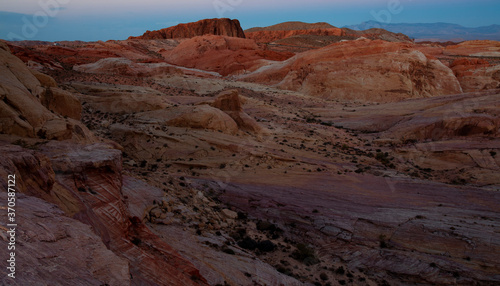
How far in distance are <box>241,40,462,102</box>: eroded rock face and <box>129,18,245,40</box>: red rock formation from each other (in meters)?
62.9

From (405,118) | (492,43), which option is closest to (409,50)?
(405,118)

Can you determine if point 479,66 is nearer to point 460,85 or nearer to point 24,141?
point 460,85

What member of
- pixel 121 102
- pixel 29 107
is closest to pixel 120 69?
pixel 121 102

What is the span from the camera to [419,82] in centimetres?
3850

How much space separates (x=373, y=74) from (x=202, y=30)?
75721mm

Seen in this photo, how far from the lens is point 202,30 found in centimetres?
10319

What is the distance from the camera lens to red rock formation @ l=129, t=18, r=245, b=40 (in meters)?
99.9

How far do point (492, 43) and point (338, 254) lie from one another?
83.2 meters

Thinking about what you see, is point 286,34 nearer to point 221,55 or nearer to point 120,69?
point 221,55

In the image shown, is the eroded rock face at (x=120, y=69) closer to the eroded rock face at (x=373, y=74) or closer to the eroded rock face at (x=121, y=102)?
the eroded rock face at (x=373, y=74)

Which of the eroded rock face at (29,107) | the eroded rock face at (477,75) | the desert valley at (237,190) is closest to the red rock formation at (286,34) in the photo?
the eroded rock face at (477,75)

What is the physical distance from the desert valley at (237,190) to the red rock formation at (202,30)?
255 feet

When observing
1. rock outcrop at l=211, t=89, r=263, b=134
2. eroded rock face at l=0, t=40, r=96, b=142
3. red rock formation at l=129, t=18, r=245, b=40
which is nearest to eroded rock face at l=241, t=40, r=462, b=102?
rock outcrop at l=211, t=89, r=263, b=134

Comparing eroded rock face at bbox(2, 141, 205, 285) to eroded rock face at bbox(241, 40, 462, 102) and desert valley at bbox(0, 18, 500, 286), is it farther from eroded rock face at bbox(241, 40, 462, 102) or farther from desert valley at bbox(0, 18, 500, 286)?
eroded rock face at bbox(241, 40, 462, 102)
